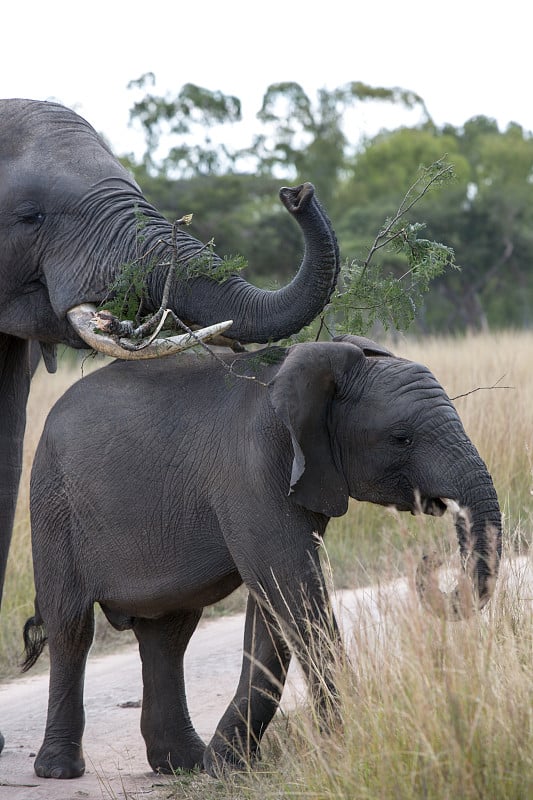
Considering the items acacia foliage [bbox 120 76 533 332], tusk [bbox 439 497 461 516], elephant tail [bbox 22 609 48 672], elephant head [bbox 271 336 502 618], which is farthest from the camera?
acacia foliage [bbox 120 76 533 332]

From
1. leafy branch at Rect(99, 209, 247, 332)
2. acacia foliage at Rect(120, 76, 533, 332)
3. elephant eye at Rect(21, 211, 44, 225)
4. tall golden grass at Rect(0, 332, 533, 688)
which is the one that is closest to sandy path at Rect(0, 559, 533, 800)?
tall golden grass at Rect(0, 332, 533, 688)

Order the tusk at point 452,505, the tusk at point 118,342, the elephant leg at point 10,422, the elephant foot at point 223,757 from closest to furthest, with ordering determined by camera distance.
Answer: the tusk at point 452,505, the tusk at point 118,342, the elephant foot at point 223,757, the elephant leg at point 10,422

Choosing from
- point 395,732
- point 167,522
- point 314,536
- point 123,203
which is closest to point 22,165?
point 123,203

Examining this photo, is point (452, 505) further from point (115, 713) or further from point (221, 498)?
point (115, 713)

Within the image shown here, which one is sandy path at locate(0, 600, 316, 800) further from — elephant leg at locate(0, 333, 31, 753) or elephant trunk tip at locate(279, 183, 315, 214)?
elephant trunk tip at locate(279, 183, 315, 214)

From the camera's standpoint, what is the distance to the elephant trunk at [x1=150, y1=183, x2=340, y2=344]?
4270 millimetres

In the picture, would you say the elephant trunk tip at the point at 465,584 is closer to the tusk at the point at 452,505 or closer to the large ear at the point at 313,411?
the tusk at the point at 452,505

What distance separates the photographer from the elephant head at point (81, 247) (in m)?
4.44

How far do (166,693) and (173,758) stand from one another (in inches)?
9.8

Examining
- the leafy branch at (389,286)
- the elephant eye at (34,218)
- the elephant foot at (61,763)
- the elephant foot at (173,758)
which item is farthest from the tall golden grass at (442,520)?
the elephant eye at (34,218)

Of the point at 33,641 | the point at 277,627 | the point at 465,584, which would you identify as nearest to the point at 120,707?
the point at 33,641

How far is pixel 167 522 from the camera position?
4602mm

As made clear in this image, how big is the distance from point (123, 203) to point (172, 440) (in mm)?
952

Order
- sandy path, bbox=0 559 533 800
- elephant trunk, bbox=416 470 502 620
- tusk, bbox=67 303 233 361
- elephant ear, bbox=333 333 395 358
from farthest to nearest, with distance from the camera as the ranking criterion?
sandy path, bbox=0 559 533 800 → elephant ear, bbox=333 333 395 358 → tusk, bbox=67 303 233 361 → elephant trunk, bbox=416 470 502 620
